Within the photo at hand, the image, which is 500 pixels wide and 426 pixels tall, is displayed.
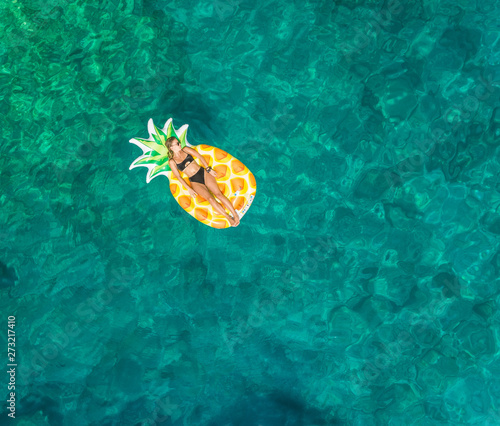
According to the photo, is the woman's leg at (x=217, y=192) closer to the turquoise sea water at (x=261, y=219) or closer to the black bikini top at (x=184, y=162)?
the black bikini top at (x=184, y=162)

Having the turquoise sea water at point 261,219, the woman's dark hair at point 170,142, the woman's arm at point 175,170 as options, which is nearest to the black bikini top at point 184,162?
the woman's arm at point 175,170

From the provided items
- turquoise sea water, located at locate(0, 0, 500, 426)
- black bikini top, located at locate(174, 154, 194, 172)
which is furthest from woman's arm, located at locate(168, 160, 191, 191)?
turquoise sea water, located at locate(0, 0, 500, 426)

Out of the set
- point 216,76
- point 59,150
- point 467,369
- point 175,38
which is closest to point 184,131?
point 216,76

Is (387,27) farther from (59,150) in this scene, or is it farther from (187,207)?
(59,150)

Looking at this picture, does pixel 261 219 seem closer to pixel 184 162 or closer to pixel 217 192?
pixel 217 192

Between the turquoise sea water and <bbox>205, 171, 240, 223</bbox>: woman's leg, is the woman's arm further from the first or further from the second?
the turquoise sea water

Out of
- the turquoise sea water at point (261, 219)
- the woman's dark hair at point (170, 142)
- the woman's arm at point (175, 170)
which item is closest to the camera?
the woman's dark hair at point (170, 142)
